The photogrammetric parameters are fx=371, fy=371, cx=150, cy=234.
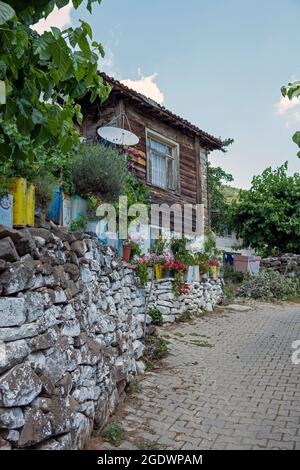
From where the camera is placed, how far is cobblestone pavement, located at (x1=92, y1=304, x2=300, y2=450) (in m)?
3.28

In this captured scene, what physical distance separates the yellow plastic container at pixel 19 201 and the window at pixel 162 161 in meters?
6.10

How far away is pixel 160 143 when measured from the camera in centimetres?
967

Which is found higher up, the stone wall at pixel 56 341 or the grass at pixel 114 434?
the stone wall at pixel 56 341

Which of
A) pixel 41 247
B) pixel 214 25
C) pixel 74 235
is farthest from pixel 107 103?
pixel 41 247

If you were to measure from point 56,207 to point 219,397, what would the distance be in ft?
9.23

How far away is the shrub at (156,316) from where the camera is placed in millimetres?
7157

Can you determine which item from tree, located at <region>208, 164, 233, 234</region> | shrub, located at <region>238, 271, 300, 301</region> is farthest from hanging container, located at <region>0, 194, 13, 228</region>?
tree, located at <region>208, 164, 233, 234</region>

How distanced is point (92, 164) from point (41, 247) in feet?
6.25

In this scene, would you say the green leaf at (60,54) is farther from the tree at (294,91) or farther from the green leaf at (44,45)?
the tree at (294,91)

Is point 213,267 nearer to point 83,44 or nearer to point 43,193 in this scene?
point 43,193

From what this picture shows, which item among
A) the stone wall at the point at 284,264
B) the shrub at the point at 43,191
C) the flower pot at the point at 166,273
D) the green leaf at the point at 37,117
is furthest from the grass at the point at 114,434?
the stone wall at the point at 284,264

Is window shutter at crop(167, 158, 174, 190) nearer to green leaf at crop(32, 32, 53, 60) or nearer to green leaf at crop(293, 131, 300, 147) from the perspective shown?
green leaf at crop(293, 131, 300, 147)

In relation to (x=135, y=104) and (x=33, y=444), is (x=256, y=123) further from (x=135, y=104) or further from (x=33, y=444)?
(x=33, y=444)

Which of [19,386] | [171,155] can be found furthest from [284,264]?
[19,386]
